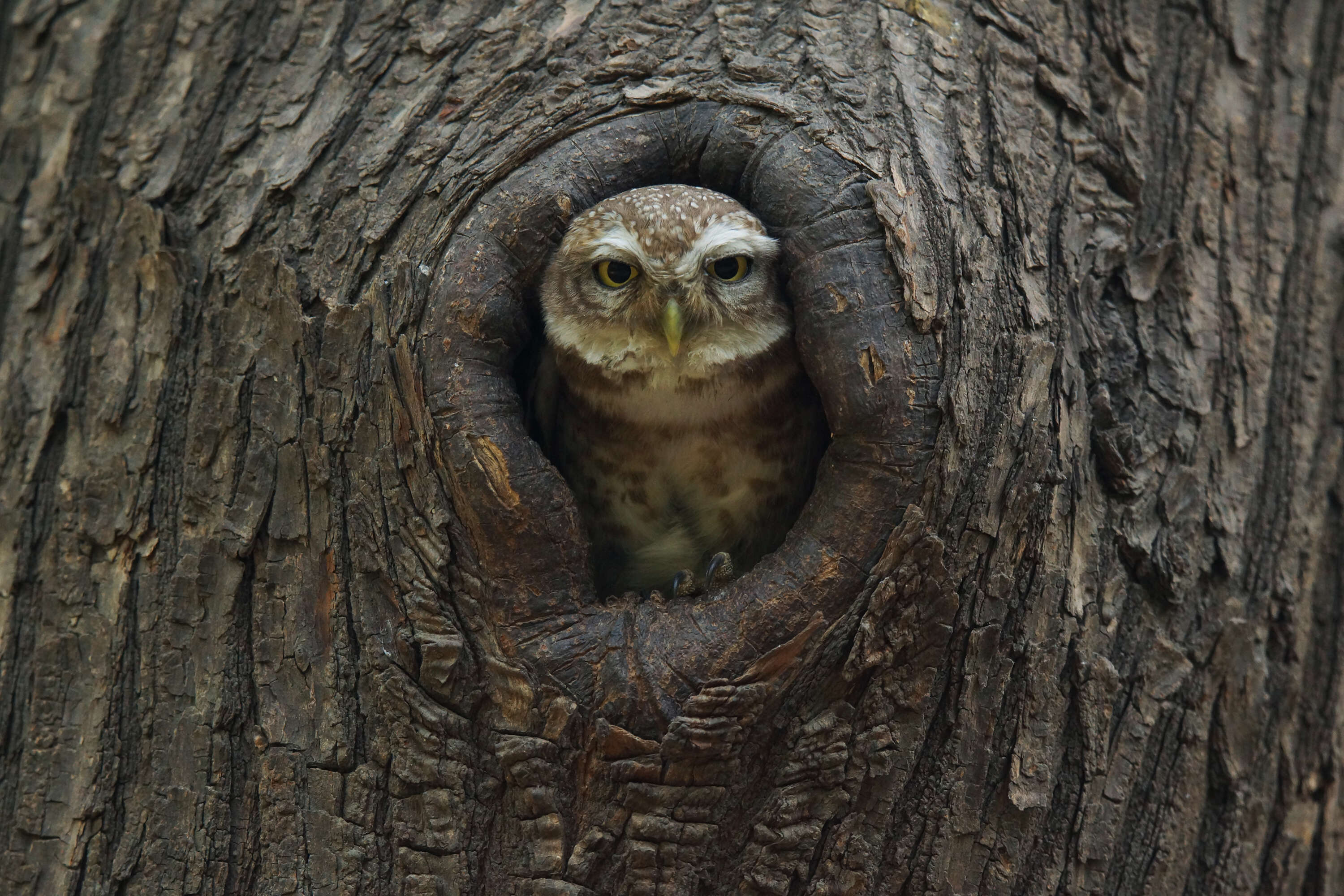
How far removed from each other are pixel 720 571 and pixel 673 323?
2.02 feet

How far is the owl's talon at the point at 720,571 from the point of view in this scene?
102 inches

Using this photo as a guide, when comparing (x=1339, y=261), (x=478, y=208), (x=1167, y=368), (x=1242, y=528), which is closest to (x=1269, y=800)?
(x=1242, y=528)

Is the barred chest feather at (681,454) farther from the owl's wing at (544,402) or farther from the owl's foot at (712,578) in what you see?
the owl's foot at (712,578)

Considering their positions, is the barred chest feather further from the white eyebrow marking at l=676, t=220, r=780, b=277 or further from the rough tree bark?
the rough tree bark

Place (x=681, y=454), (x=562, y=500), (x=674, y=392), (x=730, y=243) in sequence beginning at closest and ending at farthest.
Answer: (x=562, y=500), (x=730, y=243), (x=674, y=392), (x=681, y=454)

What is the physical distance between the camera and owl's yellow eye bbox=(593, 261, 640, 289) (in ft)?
8.66

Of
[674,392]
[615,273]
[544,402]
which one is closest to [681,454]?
[674,392]

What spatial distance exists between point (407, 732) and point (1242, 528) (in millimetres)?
2005

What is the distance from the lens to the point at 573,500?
2281 millimetres

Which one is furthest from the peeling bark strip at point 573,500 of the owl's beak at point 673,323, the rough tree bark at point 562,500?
the owl's beak at point 673,323

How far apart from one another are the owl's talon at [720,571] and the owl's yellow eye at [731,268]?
675mm

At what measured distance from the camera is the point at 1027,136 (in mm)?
2566

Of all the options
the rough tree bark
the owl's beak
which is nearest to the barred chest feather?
the owl's beak

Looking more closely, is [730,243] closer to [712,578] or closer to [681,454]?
[681,454]
